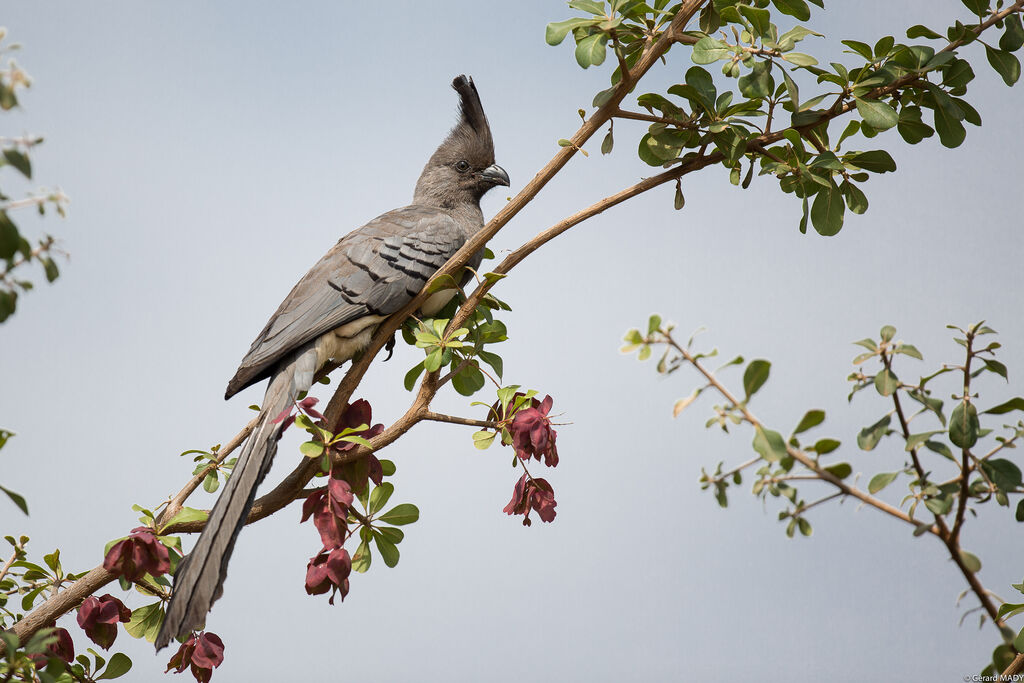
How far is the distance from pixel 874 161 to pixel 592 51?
615 mm

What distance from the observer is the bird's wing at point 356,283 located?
198 centimetres

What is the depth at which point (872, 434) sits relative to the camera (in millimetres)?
1208

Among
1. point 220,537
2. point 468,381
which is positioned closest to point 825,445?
point 468,381

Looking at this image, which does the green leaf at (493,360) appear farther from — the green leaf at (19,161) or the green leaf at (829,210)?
the green leaf at (19,161)

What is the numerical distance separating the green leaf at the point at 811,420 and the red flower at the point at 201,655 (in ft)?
3.98

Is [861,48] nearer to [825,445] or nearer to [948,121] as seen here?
[948,121]

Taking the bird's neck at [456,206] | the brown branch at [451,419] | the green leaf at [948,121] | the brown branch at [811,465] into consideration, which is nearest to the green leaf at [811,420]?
the brown branch at [811,465]

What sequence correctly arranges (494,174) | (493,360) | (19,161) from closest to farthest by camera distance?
(19,161), (493,360), (494,174)

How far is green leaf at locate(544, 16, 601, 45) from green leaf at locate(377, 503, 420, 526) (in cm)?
100

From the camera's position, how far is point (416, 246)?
2277mm

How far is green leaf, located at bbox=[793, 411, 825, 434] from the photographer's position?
107 centimetres

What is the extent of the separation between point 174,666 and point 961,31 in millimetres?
2011

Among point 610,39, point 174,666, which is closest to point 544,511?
point 174,666

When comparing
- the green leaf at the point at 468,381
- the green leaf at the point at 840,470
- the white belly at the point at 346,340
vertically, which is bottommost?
the green leaf at the point at 840,470
